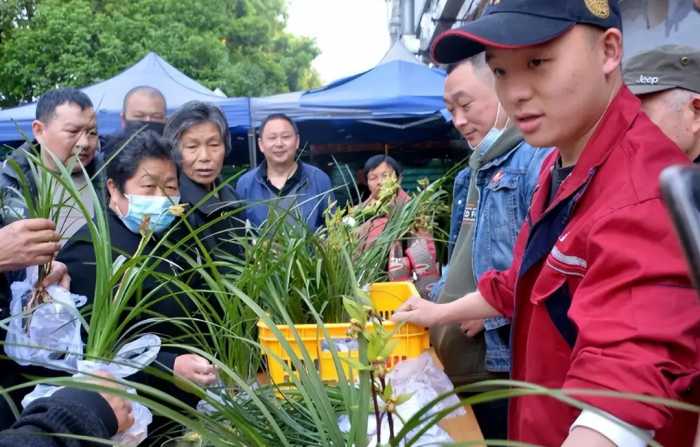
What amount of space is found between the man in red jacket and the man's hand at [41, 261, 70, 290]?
1.11m

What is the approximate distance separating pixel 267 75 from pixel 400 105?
23.3 meters

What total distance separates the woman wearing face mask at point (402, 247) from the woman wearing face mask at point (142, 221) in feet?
2.24

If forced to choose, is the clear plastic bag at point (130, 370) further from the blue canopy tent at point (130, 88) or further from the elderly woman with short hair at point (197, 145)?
the blue canopy tent at point (130, 88)

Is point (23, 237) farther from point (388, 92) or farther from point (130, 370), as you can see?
point (388, 92)

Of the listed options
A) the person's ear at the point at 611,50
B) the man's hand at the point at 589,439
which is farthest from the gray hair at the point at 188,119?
the man's hand at the point at 589,439

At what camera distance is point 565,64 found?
1137mm

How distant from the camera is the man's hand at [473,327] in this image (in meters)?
2.13

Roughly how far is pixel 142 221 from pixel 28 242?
0.33m

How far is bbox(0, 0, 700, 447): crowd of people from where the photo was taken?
0.90 meters

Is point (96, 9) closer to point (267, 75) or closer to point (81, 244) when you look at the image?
point (267, 75)

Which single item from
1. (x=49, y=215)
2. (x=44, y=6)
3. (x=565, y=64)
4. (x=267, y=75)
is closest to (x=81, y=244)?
(x=49, y=215)

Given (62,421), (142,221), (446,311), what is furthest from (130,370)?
(446,311)

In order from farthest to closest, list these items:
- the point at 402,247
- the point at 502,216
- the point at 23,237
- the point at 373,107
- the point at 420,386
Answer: the point at 373,107
the point at 402,247
the point at 502,216
the point at 420,386
the point at 23,237

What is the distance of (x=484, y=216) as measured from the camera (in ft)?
7.06
